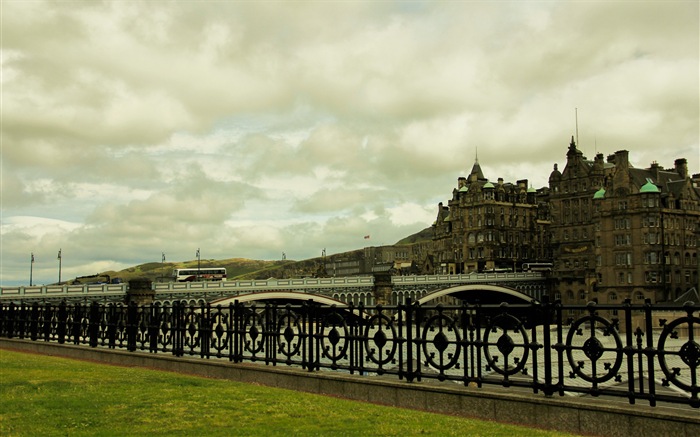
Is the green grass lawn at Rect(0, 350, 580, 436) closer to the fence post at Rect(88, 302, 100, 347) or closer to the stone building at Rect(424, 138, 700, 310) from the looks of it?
the fence post at Rect(88, 302, 100, 347)

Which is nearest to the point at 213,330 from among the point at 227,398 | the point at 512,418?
the point at 227,398

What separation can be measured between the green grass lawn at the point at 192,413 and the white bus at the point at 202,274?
83.3 m

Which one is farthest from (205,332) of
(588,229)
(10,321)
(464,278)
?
(588,229)

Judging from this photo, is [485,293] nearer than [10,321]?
No

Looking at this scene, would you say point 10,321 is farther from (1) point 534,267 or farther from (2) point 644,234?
(1) point 534,267

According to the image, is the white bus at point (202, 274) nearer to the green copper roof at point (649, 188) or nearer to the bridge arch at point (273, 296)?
the bridge arch at point (273, 296)

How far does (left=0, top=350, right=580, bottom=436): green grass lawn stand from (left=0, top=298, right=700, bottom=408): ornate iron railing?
1.07 metres

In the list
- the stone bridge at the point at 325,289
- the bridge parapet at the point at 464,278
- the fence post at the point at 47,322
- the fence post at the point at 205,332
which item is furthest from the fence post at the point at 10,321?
the bridge parapet at the point at 464,278

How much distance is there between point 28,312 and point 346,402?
20377 millimetres

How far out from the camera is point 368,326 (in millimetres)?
13367

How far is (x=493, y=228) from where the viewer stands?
408 feet

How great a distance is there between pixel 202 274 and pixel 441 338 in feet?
307

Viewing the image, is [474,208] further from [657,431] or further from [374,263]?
[657,431]

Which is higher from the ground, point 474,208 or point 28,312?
point 474,208
